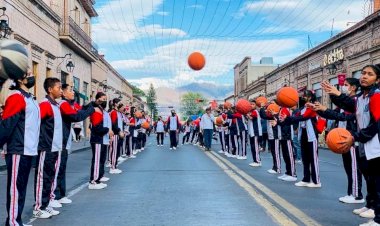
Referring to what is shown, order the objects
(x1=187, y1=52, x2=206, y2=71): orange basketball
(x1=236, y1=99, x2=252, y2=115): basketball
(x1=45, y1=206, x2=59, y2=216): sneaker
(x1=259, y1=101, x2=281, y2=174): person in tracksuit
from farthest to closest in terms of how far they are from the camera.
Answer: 1. (x1=187, y1=52, x2=206, y2=71): orange basketball
2. (x1=236, y1=99, x2=252, y2=115): basketball
3. (x1=259, y1=101, x2=281, y2=174): person in tracksuit
4. (x1=45, y1=206, x2=59, y2=216): sneaker

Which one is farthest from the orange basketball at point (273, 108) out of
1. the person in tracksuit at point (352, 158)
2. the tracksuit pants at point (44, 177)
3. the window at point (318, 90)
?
the window at point (318, 90)

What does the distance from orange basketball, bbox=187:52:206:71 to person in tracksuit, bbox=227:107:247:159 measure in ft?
6.34

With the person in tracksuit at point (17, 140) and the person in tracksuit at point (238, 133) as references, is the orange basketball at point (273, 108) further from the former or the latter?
the person in tracksuit at point (17, 140)

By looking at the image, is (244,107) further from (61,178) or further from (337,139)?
(337,139)

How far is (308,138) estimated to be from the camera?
9.66 metres

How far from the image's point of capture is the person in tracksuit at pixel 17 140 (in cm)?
561

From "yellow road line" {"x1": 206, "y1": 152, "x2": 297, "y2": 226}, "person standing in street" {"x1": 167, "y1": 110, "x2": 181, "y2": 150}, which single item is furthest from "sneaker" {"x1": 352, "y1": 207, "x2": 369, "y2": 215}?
"person standing in street" {"x1": 167, "y1": 110, "x2": 181, "y2": 150}

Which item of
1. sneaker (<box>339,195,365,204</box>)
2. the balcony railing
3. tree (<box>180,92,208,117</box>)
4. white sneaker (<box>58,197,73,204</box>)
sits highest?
tree (<box>180,92,208,117</box>)

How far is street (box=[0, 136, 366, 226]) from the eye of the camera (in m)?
6.57

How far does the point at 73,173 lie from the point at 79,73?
1047 inches

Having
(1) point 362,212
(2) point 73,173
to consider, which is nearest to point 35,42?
(2) point 73,173

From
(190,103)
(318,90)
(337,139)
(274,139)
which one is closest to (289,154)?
(274,139)

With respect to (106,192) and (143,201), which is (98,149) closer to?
(106,192)

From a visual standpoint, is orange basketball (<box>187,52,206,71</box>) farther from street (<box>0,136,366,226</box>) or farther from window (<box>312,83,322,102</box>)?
window (<box>312,83,322,102</box>)
